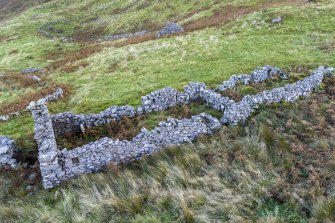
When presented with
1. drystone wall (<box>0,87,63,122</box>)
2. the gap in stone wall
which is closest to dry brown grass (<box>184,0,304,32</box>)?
drystone wall (<box>0,87,63,122</box>)

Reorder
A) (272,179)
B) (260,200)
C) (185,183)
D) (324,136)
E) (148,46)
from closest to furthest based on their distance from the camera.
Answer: (260,200) < (272,179) < (185,183) < (324,136) < (148,46)

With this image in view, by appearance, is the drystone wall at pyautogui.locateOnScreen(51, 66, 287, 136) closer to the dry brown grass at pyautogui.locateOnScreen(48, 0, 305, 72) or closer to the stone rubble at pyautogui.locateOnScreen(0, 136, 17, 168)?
the stone rubble at pyautogui.locateOnScreen(0, 136, 17, 168)

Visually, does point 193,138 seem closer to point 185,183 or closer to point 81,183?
point 185,183

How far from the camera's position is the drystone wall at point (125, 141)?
12.2 m

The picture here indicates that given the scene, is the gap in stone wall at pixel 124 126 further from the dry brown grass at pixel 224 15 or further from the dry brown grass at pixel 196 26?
the dry brown grass at pixel 224 15

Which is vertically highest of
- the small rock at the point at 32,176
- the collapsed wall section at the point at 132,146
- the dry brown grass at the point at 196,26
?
the dry brown grass at the point at 196,26

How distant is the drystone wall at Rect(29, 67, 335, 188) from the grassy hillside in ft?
1.72

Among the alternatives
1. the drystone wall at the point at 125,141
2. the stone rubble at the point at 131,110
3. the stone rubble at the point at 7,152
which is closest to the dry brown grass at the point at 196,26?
the stone rubble at the point at 131,110

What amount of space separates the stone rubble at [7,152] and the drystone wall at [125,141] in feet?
7.12

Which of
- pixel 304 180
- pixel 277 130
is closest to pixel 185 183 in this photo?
pixel 304 180

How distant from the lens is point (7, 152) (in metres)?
14.4

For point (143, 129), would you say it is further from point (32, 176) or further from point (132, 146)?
point (32, 176)

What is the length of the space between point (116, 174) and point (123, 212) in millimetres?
2394

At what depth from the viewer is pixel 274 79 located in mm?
18359
